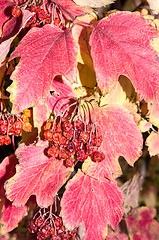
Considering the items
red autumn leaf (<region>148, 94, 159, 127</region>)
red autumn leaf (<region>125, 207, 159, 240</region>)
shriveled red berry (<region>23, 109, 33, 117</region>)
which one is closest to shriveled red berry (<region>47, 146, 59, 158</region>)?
shriveled red berry (<region>23, 109, 33, 117</region>)

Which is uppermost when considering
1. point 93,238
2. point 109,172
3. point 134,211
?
point 109,172

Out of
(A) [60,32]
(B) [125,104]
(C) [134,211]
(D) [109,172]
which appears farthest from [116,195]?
(C) [134,211]

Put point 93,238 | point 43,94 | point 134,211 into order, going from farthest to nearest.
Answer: point 134,211 → point 93,238 → point 43,94

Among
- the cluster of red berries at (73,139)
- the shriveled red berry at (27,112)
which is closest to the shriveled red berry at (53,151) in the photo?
the cluster of red berries at (73,139)

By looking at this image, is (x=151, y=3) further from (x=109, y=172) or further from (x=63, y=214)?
(x=63, y=214)

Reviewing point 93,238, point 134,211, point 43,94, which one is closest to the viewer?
point 43,94

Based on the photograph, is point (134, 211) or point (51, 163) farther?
point (134, 211)
